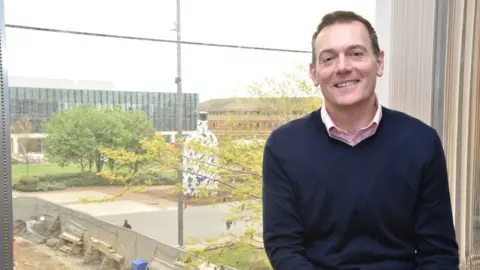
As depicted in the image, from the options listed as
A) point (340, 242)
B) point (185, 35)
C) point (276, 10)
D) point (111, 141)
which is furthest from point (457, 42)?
point (111, 141)

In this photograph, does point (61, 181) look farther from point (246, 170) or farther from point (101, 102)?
point (246, 170)

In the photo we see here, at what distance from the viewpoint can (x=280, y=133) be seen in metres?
1.07

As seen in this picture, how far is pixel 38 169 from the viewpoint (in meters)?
1.60

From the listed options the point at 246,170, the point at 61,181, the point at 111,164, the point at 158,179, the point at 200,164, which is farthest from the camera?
the point at 246,170

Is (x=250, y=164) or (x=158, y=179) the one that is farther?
(x=250, y=164)

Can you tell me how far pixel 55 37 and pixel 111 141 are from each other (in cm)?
43

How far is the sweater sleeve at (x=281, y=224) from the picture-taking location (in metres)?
1.00

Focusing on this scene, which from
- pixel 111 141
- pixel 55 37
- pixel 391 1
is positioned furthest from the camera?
pixel 391 1

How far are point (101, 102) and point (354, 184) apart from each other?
1.12 m

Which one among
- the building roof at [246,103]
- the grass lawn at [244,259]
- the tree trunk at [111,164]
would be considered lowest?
the grass lawn at [244,259]

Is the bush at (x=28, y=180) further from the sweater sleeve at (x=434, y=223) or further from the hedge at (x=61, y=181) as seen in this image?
the sweater sleeve at (x=434, y=223)

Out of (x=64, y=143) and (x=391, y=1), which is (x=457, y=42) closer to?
(x=391, y=1)

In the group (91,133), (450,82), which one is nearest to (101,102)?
(91,133)

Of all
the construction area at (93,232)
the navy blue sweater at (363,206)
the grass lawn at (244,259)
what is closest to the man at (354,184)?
the navy blue sweater at (363,206)
